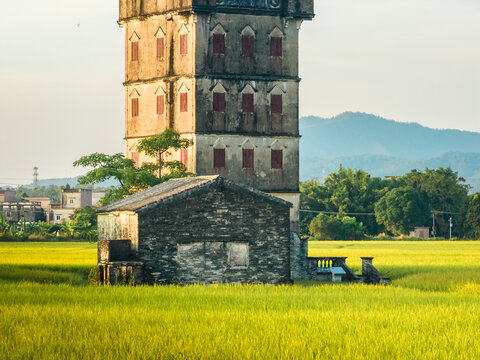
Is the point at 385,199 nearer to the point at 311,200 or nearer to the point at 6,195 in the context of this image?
the point at 311,200

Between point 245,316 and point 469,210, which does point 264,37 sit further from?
point 469,210

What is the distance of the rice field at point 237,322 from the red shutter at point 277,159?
24615 millimetres

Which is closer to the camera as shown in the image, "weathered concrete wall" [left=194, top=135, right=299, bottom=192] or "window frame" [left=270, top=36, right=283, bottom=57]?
"weathered concrete wall" [left=194, top=135, right=299, bottom=192]

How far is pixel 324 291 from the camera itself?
3522cm

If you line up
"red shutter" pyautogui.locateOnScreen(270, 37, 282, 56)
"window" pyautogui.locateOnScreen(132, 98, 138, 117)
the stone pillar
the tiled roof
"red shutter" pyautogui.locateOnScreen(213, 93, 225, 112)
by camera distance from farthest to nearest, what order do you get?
"window" pyautogui.locateOnScreen(132, 98, 138, 117)
"red shutter" pyautogui.locateOnScreen(270, 37, 282, 56)
"red shutter" pyautogui.locateOnScreen(213, 93, 225, 112)
the stone pillar
the tiled roof

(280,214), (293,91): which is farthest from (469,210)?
(280,214)

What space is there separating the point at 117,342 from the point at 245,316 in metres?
5.66

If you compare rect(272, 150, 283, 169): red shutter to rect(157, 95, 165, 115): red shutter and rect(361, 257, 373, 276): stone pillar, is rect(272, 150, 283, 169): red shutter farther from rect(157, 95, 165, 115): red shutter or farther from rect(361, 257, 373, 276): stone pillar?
rect(361, 257, 373, 276): stone pillar

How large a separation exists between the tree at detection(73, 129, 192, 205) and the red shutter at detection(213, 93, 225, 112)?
2.84m

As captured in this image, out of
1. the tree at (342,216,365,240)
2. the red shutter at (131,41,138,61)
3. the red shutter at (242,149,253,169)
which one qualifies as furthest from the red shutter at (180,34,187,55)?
the tree at (342,216,365,240)

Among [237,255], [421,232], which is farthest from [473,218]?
[237,255]

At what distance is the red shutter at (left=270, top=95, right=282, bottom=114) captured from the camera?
206ft

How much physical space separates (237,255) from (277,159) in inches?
900

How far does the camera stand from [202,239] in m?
39.8
